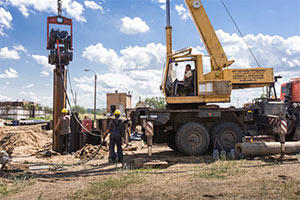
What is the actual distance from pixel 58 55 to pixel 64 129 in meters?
2.98

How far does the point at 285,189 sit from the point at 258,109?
17.3ft

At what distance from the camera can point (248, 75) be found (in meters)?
9.62

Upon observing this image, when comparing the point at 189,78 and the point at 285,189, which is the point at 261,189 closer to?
the point at 285,189

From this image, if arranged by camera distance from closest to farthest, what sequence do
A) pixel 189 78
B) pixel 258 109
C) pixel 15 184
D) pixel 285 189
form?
pixel 285 189
pixel 15 184
pixel 189 78
pixel 258 109

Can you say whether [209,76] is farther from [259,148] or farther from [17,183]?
[17,183]

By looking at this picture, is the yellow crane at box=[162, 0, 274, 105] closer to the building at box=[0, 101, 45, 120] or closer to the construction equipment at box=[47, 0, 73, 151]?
the construction equipment at box=[47, 0, 73, 151]

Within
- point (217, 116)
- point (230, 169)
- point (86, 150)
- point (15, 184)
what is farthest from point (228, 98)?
point (15, 184)

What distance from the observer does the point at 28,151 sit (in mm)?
11867

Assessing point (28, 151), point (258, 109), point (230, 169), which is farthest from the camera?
point (28, 151)

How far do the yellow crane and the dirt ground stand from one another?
2.31m

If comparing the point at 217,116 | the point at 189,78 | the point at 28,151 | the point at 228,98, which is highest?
the point at 189,78

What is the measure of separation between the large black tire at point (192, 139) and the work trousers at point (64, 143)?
4.65 m

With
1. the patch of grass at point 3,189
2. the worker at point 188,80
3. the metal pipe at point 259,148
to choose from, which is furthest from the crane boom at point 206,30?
the patch of grass at point 3,189

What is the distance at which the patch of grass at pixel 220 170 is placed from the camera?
21.2 feet
